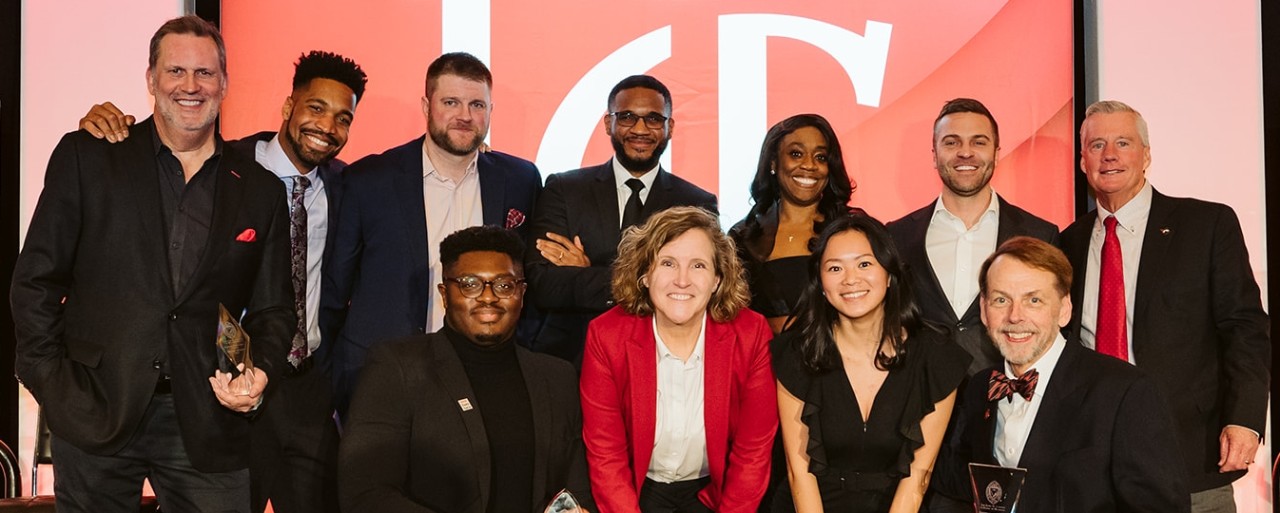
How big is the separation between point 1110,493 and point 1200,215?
1.61 meters

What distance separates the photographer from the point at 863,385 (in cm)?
383

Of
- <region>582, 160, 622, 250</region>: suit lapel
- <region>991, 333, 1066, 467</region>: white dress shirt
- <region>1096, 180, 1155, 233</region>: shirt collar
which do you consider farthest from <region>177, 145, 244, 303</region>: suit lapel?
<region>1096, 180, 1155, 233</region>: shirt collar

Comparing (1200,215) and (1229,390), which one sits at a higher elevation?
(1200,215)

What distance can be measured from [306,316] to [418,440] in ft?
3.42

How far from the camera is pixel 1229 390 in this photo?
13.7 ft

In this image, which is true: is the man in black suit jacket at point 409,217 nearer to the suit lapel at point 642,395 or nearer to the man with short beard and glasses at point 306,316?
the man with short beard and glasses at point 306,316

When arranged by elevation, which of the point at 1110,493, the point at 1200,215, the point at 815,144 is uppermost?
the point at 815,144

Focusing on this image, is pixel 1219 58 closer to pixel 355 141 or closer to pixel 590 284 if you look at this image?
pixel 590 284

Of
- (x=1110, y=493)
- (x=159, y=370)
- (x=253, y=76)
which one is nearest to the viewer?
(x=1110, y=493)

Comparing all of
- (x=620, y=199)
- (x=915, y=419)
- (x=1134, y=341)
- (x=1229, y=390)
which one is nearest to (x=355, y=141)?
(x=620, y=199)

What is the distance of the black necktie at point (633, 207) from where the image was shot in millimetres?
4605

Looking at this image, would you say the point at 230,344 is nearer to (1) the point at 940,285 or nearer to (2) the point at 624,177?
(2) the point at 624,177

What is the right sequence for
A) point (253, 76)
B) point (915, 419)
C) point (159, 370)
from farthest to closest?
point (253, 76) → point (915, 419) → point (159, 370)

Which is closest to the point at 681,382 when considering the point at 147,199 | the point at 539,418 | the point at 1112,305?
the point at 539,418
